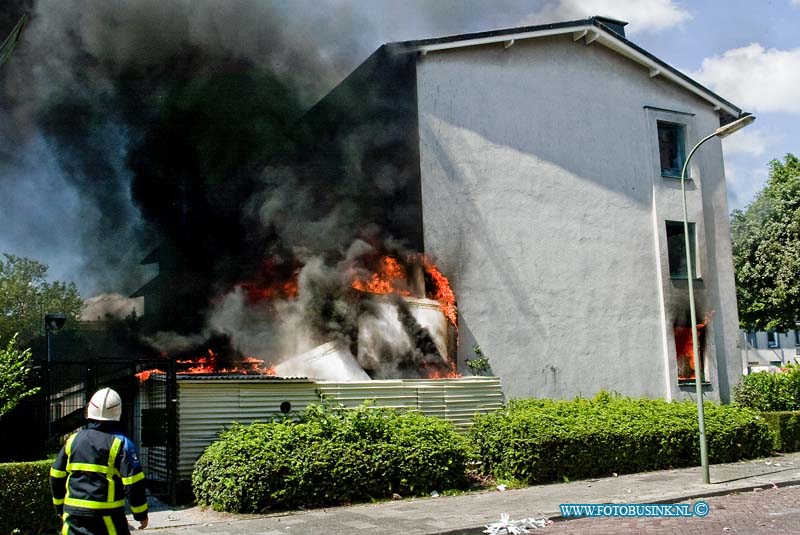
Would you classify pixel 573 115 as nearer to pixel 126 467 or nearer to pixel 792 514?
pixel 792 514

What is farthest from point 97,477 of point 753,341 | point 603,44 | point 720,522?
point 753,341

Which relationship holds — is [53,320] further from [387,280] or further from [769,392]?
[769,392]

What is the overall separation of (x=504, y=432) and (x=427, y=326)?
12.3 ft

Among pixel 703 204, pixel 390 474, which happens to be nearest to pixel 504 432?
pixel 390 474

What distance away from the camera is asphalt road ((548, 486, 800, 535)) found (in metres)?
9.10

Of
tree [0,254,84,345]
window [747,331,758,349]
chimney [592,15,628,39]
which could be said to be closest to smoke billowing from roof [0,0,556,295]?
tree [0,254,84,345]

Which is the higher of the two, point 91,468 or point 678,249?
point 678,249

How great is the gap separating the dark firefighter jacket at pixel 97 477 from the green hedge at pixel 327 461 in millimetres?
5056

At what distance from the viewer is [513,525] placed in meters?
9.62

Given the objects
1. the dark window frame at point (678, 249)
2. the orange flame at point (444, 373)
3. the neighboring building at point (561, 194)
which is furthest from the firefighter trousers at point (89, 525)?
the dark window frame at point (678, 249)

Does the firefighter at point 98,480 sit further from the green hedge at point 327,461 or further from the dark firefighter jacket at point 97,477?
the green hedge at point 327,461

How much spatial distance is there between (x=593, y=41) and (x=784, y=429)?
10.9 meters

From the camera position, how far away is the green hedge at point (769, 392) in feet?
64.7

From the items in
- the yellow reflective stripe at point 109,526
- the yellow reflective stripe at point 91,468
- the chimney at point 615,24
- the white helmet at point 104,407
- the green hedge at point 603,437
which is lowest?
the green hedge at point 603,437
